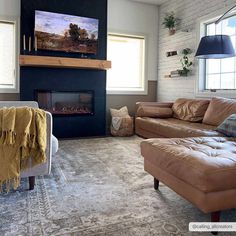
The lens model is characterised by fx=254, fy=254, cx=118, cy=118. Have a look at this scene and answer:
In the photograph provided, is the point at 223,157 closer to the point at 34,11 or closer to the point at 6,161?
the point at 6,161

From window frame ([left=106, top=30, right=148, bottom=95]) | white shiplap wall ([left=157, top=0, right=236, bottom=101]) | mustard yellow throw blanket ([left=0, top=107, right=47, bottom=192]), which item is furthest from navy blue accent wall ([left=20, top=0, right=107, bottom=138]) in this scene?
mustard yellow throw blanket ([left=0, top=107, right=47, bottom=192])

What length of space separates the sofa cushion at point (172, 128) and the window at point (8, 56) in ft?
8.04

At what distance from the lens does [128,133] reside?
512 centimetres

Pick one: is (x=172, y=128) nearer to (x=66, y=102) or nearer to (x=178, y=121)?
(x=178, y=121)

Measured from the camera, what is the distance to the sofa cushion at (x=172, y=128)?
10.5 ft

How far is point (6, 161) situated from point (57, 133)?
9.28ft

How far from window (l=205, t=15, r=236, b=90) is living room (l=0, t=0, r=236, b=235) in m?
0.02

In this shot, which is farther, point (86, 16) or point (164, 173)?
point (86, 16)

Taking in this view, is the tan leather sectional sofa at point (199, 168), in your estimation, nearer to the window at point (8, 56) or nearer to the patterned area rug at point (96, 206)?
the patterned area rug at point (96, 206)

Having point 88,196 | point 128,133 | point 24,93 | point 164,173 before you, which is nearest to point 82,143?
point 128,133

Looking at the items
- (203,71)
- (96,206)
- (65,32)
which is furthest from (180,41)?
(96,206)

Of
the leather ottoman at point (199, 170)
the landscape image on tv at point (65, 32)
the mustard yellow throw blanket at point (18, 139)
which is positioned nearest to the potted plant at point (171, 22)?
the landscape image on tv at point (65, 32)

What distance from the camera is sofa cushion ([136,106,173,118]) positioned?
4.69 metres

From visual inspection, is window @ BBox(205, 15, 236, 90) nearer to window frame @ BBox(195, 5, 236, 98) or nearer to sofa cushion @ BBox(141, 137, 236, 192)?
window frame @ BBox(195, 5, 236, 98)
